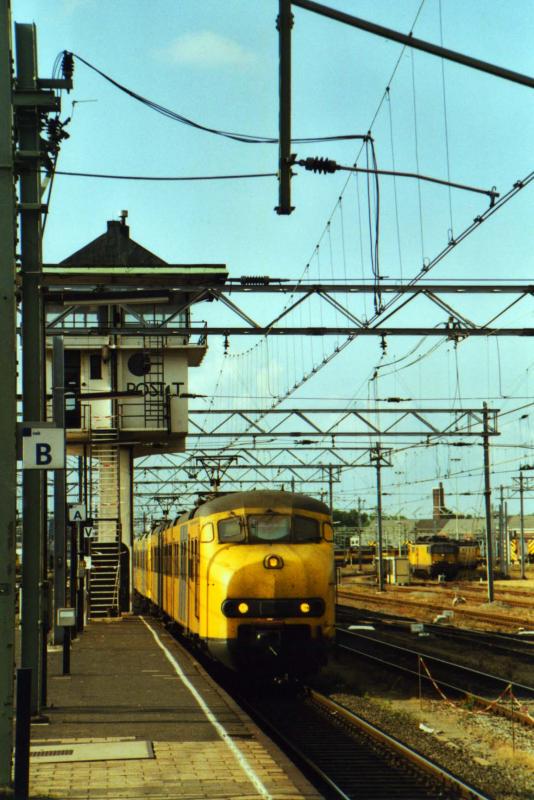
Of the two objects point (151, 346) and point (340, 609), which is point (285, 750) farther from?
point (340, 609)

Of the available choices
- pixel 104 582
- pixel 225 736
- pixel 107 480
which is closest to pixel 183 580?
pixel 225 736

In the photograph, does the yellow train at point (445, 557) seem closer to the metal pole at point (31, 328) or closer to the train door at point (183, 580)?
the train door at point (183, 580)

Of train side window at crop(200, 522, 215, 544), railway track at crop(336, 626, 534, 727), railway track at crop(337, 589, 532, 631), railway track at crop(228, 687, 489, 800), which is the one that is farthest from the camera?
railway track at crop(337, 589, 532, 631)

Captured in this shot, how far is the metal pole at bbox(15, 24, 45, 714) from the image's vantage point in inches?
458

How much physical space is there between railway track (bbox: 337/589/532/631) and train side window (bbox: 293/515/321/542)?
14388 millimetres

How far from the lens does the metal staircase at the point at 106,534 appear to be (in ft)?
111

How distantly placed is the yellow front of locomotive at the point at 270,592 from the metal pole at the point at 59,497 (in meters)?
3.69

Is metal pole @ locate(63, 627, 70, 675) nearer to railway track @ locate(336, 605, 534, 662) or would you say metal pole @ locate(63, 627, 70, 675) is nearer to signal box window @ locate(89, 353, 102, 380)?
railway track @ locate(336, 605, 534, 662)

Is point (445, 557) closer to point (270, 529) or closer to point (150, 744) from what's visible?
point (270, 529)

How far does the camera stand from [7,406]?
9.32 metres

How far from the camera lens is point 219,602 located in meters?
16.7

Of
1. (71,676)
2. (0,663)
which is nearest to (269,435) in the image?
(71,676)

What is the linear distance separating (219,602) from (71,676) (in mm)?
2696

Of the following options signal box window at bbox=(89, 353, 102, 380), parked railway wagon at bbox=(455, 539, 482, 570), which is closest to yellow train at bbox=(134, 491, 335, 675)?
signal box window at bbox=(89, 353, 102, 380)
